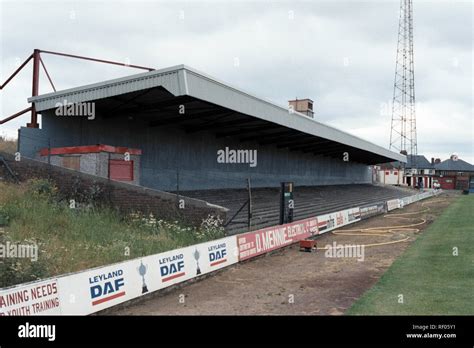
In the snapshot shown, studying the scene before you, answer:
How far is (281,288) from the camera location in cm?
1174

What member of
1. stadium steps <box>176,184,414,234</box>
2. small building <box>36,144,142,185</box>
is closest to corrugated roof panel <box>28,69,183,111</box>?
small building <box>36,144,142,185</box>

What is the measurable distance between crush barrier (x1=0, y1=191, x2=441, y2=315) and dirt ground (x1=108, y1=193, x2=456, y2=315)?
35 centimetres

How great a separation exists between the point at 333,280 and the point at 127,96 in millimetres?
11886

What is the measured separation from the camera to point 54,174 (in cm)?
1706

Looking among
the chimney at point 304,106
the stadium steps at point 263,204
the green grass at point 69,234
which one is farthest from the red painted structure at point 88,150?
the chimney at point 304,106

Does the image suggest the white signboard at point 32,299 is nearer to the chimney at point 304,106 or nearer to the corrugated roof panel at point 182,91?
the corrugated roof panel at point 182,91

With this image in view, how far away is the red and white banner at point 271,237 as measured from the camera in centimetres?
1538

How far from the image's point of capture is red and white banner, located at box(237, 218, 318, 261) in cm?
1538

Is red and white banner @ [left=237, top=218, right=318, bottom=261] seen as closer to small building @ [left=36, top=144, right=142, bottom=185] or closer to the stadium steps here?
the stadium steps

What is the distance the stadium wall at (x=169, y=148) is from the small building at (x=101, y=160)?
1462 mm

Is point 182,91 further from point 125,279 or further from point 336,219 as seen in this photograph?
point 336,219

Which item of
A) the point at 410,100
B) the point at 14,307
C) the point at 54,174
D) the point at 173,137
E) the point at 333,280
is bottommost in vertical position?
the point at 333,280
